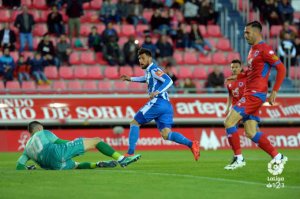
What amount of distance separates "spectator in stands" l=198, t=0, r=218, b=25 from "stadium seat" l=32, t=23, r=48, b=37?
5713 millimetres

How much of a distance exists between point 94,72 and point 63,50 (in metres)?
1.22

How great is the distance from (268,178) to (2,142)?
43.1 ft

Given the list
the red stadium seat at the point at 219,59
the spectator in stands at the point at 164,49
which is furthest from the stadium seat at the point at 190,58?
the spectator in stands at the point at 164,49

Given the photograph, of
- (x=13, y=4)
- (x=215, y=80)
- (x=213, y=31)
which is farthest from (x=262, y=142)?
(x=213, y=31)

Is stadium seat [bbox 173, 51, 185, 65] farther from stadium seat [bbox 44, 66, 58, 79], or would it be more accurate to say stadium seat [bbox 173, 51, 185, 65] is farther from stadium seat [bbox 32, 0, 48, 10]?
stadium seat [bbox 32, 0, 48, 10]

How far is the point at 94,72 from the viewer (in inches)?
1083

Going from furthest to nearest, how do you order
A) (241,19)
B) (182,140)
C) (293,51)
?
(241,19) < (293,51) < (182,140)

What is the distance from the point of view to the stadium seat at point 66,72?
27.1 m

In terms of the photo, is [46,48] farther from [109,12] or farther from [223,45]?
[223,45]

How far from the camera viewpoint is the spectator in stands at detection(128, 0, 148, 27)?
29.9 metres

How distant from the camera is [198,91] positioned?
2686 centimetres

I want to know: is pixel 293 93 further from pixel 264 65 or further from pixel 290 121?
pixel 264 65

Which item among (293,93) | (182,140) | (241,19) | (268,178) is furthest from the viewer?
(241,19)

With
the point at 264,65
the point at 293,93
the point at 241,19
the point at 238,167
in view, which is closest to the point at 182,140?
the point at 238,167
